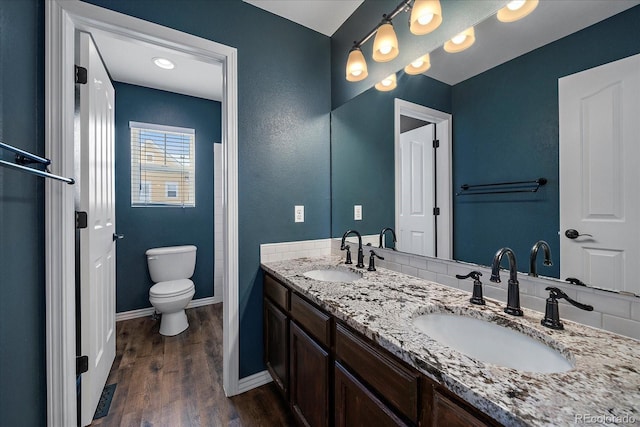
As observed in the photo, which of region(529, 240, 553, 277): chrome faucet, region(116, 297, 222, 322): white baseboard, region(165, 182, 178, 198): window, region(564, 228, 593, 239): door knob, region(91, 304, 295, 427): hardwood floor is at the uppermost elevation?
region(165, 182, 178, 198): window

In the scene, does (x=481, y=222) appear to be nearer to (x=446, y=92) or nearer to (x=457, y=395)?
(x=446, y=92)

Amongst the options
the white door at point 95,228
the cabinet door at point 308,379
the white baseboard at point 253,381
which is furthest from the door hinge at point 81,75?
the white baseboard at point 253,381

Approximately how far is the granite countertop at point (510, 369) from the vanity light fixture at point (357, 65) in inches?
53.6

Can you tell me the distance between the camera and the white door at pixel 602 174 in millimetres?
740

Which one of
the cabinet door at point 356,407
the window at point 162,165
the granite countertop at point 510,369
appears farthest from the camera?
the window at point 162,165

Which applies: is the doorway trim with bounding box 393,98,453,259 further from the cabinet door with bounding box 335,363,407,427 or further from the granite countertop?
the cabinet door with bounding box 335,363,407,427

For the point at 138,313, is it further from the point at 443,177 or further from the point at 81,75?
the point at 443,177

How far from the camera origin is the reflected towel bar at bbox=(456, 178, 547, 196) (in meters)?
0.95

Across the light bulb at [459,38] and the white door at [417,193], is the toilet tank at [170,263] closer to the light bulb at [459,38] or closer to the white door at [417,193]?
the white door at [417,193]

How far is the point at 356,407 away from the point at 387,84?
1.67 metres

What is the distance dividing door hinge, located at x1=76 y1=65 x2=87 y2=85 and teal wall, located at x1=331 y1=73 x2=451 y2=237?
1522 millimetres

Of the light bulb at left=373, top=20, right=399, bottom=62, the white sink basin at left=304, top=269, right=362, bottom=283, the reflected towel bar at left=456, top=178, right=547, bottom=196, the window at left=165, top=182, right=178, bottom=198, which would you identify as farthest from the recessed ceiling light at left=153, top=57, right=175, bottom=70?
the reflected towel bar at left=456, top=178, right=547, bottom=196

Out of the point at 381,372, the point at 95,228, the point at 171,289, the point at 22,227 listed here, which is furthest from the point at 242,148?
the point at 171,289

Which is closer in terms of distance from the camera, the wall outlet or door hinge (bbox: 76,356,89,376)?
door hinge (bbox: 76,356,89,376)
